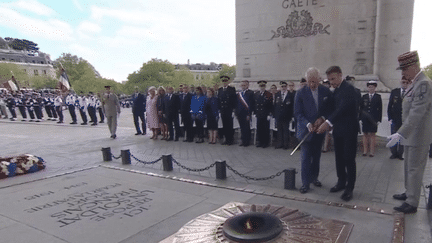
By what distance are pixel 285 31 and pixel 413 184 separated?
776cm

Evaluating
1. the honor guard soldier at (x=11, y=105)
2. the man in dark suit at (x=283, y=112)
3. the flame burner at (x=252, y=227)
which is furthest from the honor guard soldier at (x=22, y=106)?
the flame burner at (x=252, y=227)

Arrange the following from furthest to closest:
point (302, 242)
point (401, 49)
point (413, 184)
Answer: point (401, 49), point (413, 184), point (302, 242)

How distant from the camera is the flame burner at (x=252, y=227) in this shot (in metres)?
2.89

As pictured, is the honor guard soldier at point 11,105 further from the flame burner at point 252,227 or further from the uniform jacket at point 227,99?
the flame burner at point 252,227

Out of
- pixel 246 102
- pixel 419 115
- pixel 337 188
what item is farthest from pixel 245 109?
pixel 419 115

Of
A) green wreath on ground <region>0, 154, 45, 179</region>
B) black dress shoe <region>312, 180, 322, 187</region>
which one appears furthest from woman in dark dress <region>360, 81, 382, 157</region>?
green wreath on ground <region>0, 154, 45, 179</region>

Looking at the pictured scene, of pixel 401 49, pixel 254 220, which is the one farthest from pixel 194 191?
pixel 401 49

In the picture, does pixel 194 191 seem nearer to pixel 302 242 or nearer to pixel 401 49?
pixel 302 242

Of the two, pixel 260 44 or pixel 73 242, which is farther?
pixel 260 44

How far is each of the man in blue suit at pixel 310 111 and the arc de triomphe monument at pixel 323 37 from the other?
18.7 ft

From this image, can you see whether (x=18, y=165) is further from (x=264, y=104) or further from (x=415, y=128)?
(x=415, y=128)

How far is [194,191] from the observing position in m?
4.70

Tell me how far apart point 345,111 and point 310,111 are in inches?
22.0

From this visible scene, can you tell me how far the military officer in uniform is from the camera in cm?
330
